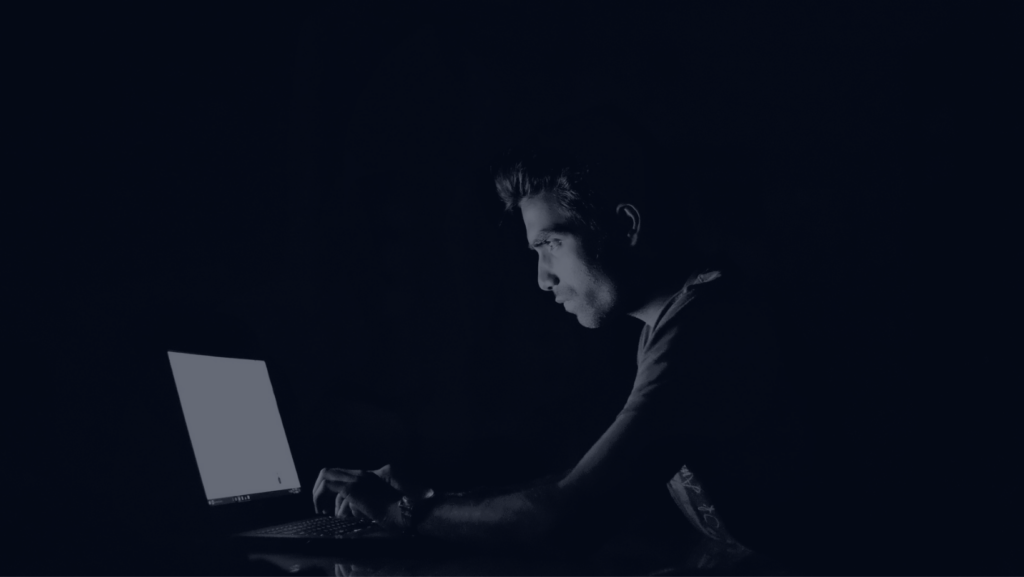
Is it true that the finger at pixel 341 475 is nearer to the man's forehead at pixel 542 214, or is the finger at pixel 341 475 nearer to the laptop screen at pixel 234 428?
the laptop screen at pixel 234 428

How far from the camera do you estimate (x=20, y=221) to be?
1.26 meters

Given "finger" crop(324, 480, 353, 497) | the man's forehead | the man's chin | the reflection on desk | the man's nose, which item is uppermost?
the man's forehead

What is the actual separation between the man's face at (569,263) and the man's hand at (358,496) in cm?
66

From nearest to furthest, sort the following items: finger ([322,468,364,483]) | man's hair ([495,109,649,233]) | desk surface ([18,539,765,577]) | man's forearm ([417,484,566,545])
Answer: desk surface ([18,539,765,577]) < man's forearm ([417,484,566,545]) < finger ([322,468,364,483]) < man's hair ([495,109,649,233])

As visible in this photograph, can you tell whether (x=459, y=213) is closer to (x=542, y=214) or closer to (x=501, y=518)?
(x=542, y=214)

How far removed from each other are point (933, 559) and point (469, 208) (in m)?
1.41

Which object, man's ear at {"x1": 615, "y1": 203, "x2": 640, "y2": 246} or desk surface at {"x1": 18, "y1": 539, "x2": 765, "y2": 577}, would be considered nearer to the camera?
desk surface at {"x1": 18, "y1": 539, "x2": 765, "y2": 577}

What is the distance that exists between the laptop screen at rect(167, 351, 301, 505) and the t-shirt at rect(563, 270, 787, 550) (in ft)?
2.06

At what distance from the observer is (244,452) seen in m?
1.40

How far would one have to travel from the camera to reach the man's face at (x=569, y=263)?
174cm

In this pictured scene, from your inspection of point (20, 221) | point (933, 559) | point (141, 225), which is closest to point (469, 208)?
point (141, 225)

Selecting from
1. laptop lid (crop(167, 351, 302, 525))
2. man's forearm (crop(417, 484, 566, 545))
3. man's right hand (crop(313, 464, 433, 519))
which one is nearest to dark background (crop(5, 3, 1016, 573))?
laptop lid (crop(167, 351, 302, 525))

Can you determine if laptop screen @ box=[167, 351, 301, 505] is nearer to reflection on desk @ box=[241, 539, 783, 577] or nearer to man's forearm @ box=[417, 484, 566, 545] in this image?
reflection on desk @ box=[241, 539, 783, 577]

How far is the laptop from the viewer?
1.23 m
